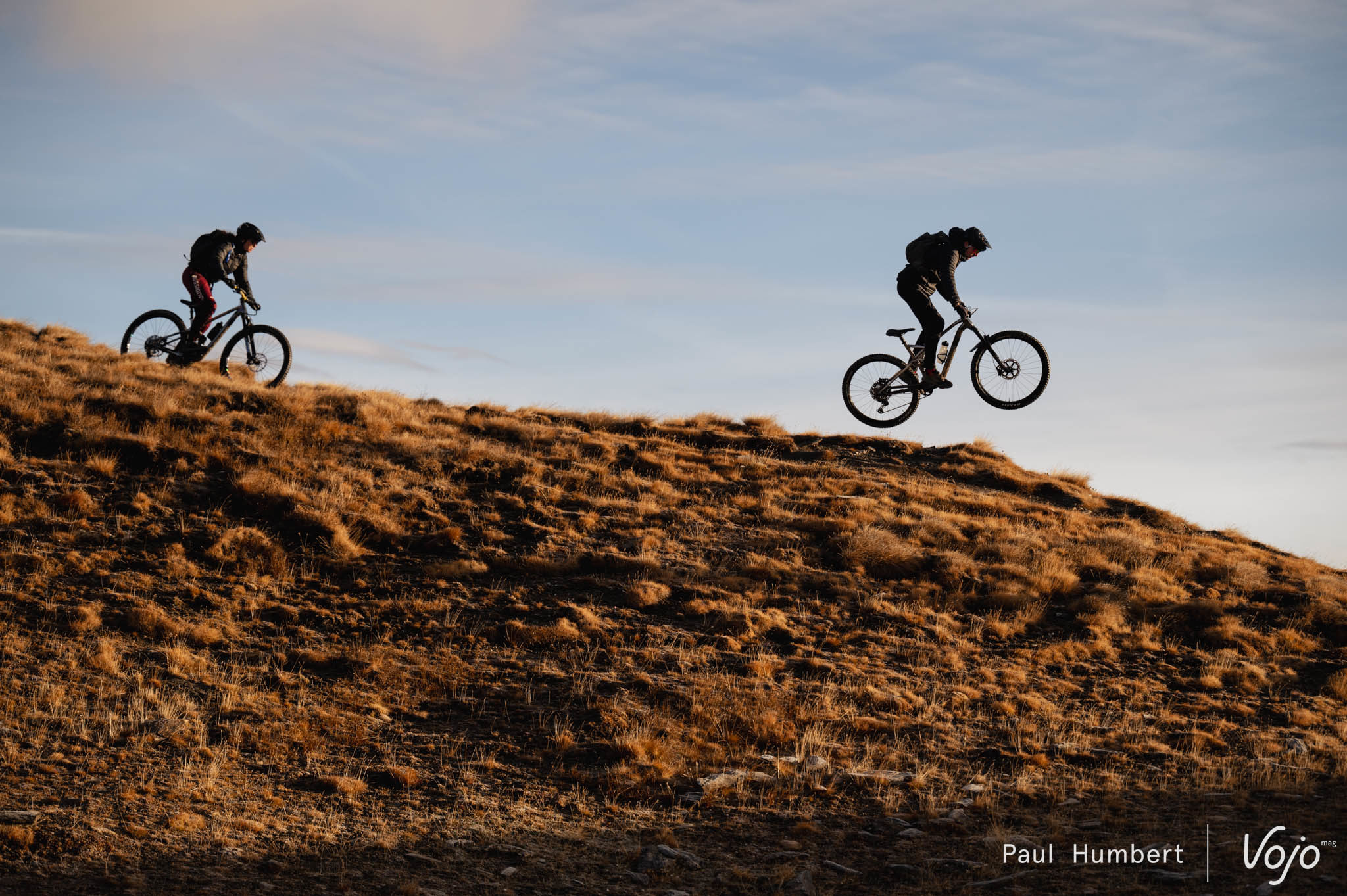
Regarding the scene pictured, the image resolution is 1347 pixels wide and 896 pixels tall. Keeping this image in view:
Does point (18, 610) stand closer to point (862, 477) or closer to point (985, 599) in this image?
point (985, 599)

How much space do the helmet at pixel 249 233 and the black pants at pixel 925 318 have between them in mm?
12558

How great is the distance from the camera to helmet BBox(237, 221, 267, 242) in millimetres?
19281

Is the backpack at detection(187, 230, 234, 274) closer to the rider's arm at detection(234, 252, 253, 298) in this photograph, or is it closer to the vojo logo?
the rider's arm at detection(234, 252, 253, 298)

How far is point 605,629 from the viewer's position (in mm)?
14266

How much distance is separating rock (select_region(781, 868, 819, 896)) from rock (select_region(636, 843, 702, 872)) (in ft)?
2.66

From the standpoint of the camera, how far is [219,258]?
19.1 m

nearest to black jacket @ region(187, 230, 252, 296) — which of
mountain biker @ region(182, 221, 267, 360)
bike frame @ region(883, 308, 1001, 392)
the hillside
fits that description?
mountain biker @ region(182, 221, 267, 360)

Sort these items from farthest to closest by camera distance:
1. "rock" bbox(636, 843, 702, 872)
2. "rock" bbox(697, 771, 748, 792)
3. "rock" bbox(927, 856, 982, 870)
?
"rock" bbox(697, 771, 748, 792)
"rock" bbox(927, 856, 982, 870)
"rock" bbox(636, 843, 702, 872)

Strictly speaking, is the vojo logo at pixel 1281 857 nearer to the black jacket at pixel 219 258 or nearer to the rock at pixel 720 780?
the rock at pixel 720 780

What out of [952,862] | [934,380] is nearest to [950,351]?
[934,380]

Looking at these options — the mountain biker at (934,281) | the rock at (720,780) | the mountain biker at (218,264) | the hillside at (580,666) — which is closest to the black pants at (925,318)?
the mountain biker at (934,281)

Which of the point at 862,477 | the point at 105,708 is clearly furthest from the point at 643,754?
the point at 862,477

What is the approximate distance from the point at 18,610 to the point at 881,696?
11.3 meters

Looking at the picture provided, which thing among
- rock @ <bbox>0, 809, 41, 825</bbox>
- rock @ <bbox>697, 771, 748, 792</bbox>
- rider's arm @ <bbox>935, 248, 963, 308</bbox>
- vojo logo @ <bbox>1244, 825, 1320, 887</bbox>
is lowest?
rock @ <bbox>0, 809, 41, 825</bbox>
